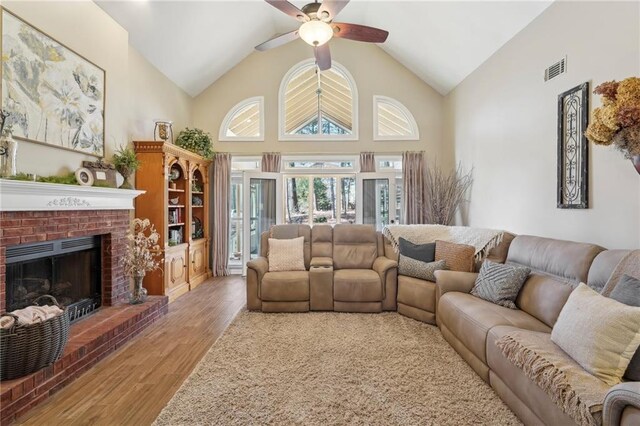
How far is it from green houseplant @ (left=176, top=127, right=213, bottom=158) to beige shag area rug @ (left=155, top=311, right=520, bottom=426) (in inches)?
127

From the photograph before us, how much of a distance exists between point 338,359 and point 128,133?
367cm

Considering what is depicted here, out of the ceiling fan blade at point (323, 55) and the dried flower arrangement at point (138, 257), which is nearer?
the ceiling fan blade at point (323, 55)

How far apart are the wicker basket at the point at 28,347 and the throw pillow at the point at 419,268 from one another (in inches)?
127

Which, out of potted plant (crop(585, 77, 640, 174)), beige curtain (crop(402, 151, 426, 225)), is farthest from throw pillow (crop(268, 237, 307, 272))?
potted plant (crop(585, 77, 640, 174))

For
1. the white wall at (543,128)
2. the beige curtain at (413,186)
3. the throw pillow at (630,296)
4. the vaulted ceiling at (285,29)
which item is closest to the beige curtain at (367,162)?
the beige curtain at (413,186)

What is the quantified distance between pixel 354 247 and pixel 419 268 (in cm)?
98

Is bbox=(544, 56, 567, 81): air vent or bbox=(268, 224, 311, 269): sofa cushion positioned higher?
bbox=(544, 56, 567, 81): air vent

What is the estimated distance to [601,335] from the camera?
159 centimetres

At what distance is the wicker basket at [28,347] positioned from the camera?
196 centimetres

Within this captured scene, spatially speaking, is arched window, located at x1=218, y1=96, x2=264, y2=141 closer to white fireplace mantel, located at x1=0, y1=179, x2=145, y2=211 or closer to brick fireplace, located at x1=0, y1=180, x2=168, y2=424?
brick fireplace, located at x1=0, y1=180, x2=168, y2=424

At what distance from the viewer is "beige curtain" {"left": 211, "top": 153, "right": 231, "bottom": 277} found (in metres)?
5.93

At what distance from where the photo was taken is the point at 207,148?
5.48 meters

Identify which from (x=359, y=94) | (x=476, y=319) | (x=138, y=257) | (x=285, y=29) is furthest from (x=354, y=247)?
(x=285, y=29)

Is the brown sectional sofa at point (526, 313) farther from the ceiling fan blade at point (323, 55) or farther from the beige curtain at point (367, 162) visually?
the beige curtain at point (367, 162)
